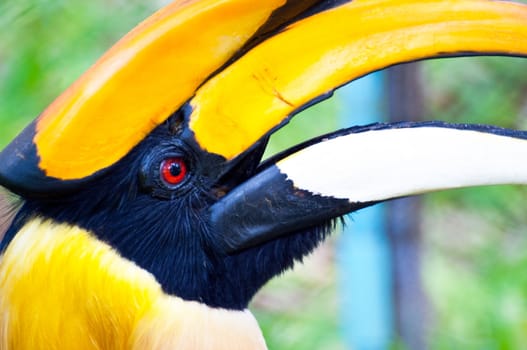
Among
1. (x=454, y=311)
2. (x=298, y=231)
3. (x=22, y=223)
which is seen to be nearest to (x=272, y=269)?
(x=298, y=231)

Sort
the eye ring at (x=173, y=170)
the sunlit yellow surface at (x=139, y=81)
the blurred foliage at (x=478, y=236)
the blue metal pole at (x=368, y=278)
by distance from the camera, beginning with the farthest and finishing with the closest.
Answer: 1. the blue metal pole at (x=368, y=278)
2. the blurred foliage at (x=478, y=236)
3. the eye ring at (x=173, y=170)
4. the sunlit yellow surface at (x=139, y=81)

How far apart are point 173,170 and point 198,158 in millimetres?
38

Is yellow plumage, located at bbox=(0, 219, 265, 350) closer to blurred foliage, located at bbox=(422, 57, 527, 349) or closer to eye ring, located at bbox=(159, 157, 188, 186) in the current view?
eye ring, located at bbox=(159, 157, 188, 186)

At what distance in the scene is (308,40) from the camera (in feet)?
4.04

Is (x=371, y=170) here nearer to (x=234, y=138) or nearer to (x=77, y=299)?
(x=234, y=138)

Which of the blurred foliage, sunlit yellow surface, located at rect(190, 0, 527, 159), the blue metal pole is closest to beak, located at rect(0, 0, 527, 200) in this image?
sunlit yellow surface, located at rect(190, 0, 527, 159)

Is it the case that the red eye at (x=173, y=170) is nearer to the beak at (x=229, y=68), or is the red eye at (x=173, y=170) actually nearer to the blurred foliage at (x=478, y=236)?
the beak at (x=229, y=68)

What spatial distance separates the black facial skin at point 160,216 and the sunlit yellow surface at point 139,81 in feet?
0.14

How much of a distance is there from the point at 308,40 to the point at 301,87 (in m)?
0.06

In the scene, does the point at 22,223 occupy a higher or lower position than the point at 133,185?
lower

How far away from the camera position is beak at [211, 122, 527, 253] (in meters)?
1.21

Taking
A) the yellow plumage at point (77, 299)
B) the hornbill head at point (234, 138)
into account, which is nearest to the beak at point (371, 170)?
the hornbill head at point (234, 138)

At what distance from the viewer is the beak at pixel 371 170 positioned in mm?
1208

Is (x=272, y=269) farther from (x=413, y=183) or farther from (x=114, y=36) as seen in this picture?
(x=114, y=36)
